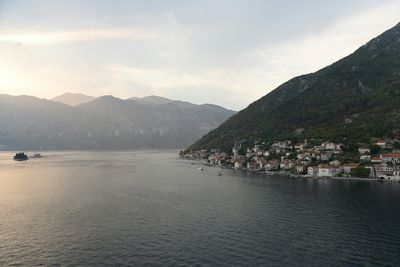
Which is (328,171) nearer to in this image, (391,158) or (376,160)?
(376,160)

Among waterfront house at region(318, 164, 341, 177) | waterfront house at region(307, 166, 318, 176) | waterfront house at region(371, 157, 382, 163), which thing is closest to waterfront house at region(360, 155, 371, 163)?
waterfront house at region(371, 157, 382, 163)

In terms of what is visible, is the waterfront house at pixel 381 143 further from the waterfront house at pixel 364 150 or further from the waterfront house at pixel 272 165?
the waterfront house at pixel 272 165

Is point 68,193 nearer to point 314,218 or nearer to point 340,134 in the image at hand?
point 314,218

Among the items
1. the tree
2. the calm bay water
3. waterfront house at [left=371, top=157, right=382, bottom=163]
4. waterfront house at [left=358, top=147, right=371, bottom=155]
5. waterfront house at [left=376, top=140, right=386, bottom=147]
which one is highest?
waterfront house at [left=376, top=140, right=386, bottom=147]

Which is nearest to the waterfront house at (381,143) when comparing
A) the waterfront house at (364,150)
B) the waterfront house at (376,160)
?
the waterfront house at (364,150)

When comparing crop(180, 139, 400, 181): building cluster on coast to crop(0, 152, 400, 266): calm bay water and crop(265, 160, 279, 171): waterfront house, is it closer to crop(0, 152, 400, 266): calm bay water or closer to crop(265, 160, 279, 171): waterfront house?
crop(265, 160, 279, 171): waterfront house

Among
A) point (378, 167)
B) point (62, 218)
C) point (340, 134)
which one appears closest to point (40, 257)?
point (62, 218)

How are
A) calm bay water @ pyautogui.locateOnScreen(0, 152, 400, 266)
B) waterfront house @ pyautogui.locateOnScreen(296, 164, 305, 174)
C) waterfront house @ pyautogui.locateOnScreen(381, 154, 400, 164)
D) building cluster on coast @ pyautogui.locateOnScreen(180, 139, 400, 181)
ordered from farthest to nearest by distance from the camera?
→ 1. waterfront house @ pyautogui.locateOnScreen(296, 164, 305, 174)
2. waterfront house @ pyautogui.locateOnScreen(381, 154, 400, 164)
3. building cluster on coast @ pyautogui.locateOnScreen(180, 139, 400, 181)
4. calm bay water @ pyautogui.locateOnScreen(0, 152, 400, 266)

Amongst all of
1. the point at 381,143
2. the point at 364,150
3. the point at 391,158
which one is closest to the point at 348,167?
the point at 364,150
